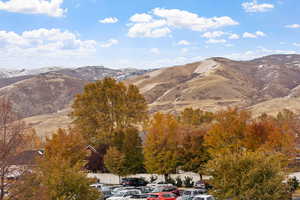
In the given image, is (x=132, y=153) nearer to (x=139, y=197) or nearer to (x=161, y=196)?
(x=139, y=197)

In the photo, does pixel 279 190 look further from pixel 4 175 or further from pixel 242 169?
pixel 4 175

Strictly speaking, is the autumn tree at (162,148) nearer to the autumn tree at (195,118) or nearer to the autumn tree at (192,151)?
the autumn tree at (192,151)

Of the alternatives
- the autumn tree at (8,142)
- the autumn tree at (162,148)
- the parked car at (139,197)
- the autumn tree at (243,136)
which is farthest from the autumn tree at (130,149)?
the autumn tree at (8,142)

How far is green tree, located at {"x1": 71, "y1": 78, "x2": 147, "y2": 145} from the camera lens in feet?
205

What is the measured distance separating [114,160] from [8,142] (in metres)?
34.0

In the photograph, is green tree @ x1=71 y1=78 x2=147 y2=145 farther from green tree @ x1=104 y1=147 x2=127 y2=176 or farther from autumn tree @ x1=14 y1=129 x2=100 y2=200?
autumn tree @ x1=14 y1=129 x2=100 y2=200

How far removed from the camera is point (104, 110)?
63.2 meters

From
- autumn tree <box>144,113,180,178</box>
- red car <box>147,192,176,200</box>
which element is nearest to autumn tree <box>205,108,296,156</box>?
autumn tree <box>144,113,180,178</box>

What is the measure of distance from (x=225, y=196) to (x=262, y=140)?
63.2 ft

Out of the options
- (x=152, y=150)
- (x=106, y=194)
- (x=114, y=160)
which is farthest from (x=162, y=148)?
(x=106, y=194)

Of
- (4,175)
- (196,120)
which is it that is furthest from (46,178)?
(196,120)

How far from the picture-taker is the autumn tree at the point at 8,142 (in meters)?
21.7

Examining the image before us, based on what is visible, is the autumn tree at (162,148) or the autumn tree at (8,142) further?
the autumn tree at (162,148)

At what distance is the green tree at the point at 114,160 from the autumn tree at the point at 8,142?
107ft
